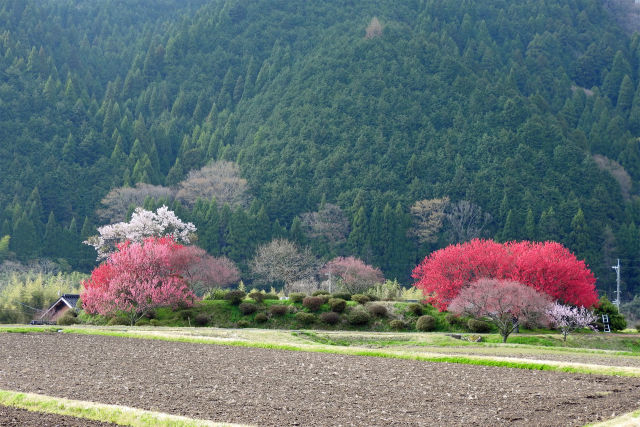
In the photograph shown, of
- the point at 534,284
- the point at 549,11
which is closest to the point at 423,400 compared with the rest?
the point at 534,284

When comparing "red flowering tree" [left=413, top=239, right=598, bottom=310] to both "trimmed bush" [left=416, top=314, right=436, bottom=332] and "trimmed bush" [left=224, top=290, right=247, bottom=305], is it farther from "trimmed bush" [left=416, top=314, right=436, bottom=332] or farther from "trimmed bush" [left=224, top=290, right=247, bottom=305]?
"trimmed bush" [left=224, top=290, right=247, bottom=305]

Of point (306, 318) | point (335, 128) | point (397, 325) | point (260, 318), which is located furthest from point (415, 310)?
point (335, 128)

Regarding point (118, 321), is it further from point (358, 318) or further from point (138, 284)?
point (358, 318)

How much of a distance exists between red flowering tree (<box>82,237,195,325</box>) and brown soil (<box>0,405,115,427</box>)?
34.2 meters

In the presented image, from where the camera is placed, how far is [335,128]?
117m

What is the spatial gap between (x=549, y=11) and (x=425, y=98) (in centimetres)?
5553

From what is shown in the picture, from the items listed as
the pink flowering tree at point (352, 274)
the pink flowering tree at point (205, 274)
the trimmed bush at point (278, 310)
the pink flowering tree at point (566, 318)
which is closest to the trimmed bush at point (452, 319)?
the pink flowering tree at point (566, 318)

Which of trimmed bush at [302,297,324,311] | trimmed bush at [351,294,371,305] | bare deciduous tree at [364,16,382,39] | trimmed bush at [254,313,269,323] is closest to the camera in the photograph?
trimmed bush at [254,313,269,323]

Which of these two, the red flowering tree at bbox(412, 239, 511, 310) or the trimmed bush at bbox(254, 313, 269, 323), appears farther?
the trimmed bush at bbox(254, 313, 269, 323)

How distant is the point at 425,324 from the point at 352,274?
3051cm

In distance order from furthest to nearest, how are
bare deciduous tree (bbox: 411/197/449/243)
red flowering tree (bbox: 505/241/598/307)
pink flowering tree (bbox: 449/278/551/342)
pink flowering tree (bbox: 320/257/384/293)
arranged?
bare deciduous tree (bbox: 411/197/449/243)
pink flowering tree (bbox: 320/257/384/293)
red flowering tree (bbox: 505/241/598/307)
pink flowering tree (bbox: 449/278/551/342)

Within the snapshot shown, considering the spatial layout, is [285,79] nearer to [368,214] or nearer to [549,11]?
[368,214]

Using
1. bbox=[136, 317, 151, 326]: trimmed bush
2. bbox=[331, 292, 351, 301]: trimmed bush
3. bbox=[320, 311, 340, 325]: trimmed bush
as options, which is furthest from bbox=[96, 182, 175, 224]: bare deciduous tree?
bbox=[320, 311, 340, 325]: trimmed bush

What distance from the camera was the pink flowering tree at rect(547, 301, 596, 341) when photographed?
4481cm
